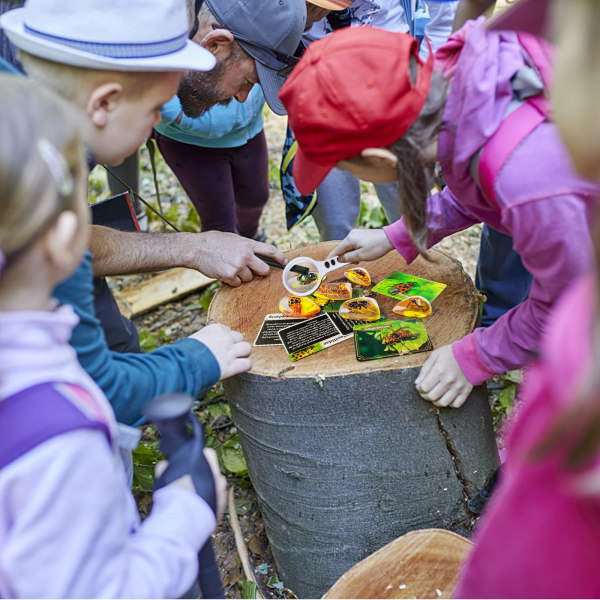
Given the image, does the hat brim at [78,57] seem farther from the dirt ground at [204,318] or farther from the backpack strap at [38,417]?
the dirt ground at [204,318]

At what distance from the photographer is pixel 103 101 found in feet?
4.15

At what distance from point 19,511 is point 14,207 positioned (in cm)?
41

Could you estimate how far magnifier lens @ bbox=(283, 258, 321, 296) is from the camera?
6.13 feet

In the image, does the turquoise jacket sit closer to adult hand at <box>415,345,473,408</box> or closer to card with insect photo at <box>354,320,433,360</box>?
card with insect photo at <box>354,320,433,360</box>

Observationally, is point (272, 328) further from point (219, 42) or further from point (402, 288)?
point (219, 42)

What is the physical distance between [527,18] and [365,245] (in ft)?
3.01

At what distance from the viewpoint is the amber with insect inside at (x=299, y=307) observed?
179cm

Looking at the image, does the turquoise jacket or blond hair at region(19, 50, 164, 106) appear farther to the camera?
the turquoise jacket

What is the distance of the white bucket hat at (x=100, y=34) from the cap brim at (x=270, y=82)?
0.75 metres

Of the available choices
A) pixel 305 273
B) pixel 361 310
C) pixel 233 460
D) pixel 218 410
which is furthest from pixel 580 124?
pixel 218 410

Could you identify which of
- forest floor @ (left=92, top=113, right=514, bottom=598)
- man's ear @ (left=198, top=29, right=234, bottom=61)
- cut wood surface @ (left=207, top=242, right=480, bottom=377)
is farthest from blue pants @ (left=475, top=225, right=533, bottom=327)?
man's ear @ (left=198, top=29, right=234, bottom=61)

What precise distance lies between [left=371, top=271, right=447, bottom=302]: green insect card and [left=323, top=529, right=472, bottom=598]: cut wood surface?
672 millimetres

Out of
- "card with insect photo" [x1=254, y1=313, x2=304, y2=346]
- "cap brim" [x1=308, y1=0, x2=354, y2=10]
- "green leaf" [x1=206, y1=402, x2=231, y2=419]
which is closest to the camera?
"card with insect photo" [x1=254, y1=313, x2=304, y2=346]

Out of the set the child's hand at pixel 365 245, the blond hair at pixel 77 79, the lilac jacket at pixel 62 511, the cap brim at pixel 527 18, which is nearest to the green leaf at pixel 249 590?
the lilac jacket at pixel 62 511
